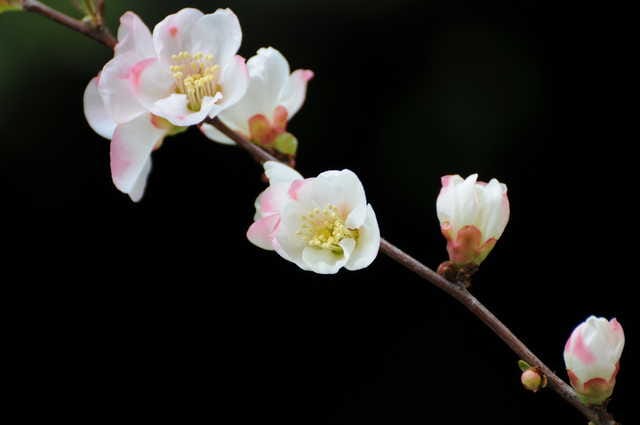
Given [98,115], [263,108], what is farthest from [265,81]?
[98,115]

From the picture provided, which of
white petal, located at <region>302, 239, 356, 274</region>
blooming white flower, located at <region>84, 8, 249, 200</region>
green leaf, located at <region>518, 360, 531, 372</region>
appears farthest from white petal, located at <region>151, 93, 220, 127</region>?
Answer: green leaf, located at <region>518, 360, 531, 372</region>

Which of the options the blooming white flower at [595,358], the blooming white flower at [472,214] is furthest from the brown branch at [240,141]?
the blooming white flower at [595,358]

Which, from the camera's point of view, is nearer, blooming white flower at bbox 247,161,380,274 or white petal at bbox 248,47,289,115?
blooming white flower at bbox 247,161,380,274

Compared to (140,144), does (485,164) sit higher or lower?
higher

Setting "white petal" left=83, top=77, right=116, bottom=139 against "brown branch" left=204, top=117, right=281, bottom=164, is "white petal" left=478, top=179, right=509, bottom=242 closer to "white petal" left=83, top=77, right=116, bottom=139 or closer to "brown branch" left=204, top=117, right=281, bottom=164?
"brown branch" left=204, top=117, right=281, bottom=164

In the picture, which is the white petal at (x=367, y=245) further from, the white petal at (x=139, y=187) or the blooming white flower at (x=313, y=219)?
the white petal at (x=139, y=187)

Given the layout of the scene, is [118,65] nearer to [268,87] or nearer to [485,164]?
[268,87]

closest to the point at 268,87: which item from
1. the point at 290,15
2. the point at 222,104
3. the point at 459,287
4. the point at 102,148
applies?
the point at 222,104
